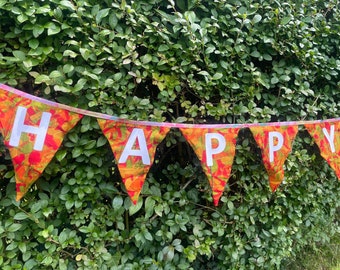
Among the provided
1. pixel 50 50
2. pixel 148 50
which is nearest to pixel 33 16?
pixel 50 50

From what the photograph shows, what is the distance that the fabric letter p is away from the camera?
4.45ft

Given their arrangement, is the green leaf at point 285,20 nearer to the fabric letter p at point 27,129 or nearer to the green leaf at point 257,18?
the green leaf at point 257,18


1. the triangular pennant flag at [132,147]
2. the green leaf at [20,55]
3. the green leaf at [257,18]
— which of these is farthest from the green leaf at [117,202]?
the green leaf at [257,18]

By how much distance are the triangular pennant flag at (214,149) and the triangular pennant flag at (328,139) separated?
2.03 ft

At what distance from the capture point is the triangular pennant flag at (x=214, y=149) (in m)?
1.65

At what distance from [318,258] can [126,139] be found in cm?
208

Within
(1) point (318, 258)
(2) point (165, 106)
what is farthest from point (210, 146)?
(1) point (318, 258)

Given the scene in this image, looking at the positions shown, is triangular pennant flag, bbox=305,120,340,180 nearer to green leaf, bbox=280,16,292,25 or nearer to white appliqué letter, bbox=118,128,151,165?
green leaf, bbox=280,16,292,25

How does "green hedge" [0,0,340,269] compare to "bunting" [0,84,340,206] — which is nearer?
"bunting" [0,84,340,206]

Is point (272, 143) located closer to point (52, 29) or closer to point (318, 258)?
point (52, 29)

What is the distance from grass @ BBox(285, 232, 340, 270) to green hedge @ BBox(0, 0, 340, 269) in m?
0.52

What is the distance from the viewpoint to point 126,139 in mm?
1547

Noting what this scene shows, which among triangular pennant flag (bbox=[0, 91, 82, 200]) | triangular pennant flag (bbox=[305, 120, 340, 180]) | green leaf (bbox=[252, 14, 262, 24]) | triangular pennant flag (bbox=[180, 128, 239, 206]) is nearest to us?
triangular pennant flag (bbox=[0, 91, 82, 200])

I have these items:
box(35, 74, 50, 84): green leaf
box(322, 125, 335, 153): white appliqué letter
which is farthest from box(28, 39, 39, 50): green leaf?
box(322, 125, 335, 153): white appliqué letter
